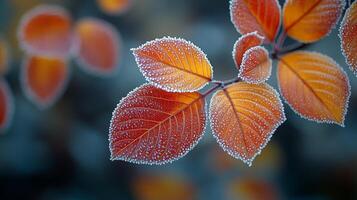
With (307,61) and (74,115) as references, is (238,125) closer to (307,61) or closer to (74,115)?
(307,61)

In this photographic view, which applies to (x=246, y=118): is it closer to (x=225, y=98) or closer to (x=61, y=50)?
(x=225, y=98)

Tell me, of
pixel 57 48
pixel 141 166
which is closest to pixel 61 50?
pixel 57 48

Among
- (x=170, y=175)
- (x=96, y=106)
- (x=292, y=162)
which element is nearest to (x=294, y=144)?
(x=292, y=162)

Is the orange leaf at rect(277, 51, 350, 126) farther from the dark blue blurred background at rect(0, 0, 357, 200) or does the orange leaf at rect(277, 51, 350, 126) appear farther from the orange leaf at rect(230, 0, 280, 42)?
the dark blue blurred background at rect(0, 0, 357, 200)

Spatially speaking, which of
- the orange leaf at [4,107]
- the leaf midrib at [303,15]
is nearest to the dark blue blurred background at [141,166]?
the orange leaf at [4,107]

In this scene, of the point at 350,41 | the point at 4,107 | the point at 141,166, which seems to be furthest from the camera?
the point at 141,166

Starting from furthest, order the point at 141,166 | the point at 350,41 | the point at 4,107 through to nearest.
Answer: the point at 141,166, the point at 4,107, the point at 350,41
